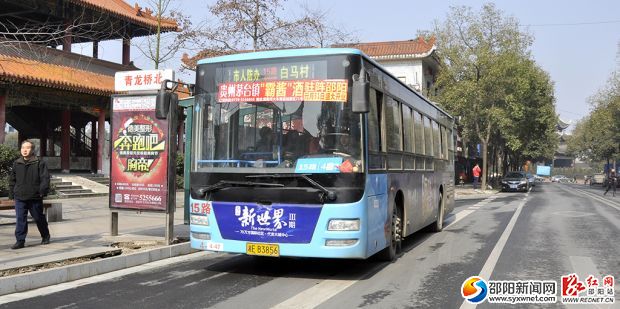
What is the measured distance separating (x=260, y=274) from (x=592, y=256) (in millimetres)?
5726

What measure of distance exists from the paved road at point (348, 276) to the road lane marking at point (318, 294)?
11 millimetres

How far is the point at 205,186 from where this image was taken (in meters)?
7.03

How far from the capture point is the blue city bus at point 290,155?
6.50m

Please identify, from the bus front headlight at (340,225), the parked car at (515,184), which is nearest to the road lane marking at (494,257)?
the bus front headlight at (340,225)

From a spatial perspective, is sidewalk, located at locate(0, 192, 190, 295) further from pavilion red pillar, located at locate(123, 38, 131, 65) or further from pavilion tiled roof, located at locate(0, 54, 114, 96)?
pavilion red pillar, located at locate(123, 38, 131, 65)

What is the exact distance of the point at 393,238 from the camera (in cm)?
823

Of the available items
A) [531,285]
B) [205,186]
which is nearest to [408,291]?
[531,285]

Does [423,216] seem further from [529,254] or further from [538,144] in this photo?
[538,144]

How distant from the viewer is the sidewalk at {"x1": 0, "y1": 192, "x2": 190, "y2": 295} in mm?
7285

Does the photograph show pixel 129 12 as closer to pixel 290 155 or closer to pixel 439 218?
pixel 439 218

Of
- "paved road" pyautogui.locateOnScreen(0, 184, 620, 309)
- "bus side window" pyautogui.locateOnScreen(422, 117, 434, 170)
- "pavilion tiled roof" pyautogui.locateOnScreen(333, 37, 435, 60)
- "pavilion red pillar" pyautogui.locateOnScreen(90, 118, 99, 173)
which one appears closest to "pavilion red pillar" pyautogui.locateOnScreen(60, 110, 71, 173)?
"pavilion red pillar" pyautogui.locateOnScreen(90, 118, 99, 173)

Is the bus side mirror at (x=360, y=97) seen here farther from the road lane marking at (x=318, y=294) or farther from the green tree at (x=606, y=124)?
the green tree at (x=606, y=124)

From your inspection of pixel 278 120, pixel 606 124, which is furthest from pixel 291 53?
pixel 606 124

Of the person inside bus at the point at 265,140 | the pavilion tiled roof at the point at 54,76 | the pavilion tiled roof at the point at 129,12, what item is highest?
the pavilion tiled roof at the point at 129,12
